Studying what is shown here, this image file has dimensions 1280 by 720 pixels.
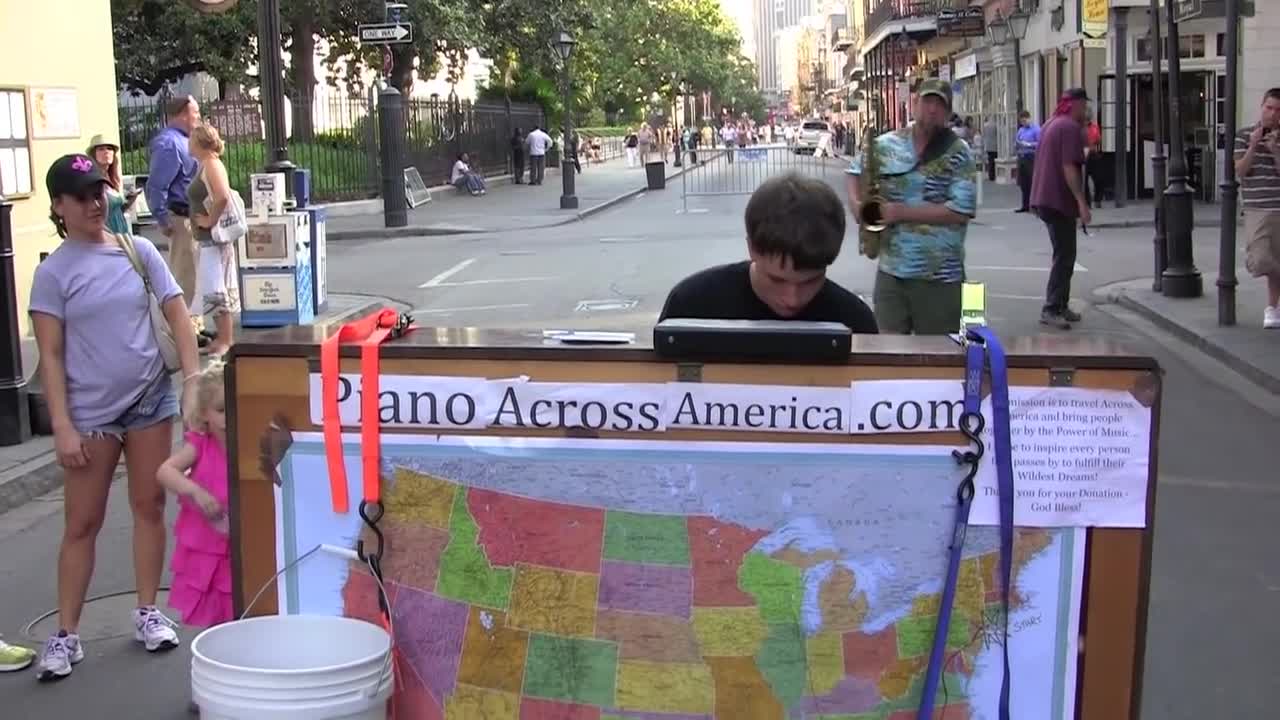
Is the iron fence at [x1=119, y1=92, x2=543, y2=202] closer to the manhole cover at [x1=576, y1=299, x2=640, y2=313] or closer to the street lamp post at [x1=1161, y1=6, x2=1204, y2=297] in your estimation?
the manhole cover at [x1=576, y1=299, x2=640, y2=313]

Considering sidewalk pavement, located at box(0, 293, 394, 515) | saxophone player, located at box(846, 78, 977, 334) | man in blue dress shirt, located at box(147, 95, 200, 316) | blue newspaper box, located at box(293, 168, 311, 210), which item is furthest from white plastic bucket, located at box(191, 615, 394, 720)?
blue newspaper box, located at box(293, 168, 311, 210)

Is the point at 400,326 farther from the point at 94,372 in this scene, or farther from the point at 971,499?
the point at 94,372

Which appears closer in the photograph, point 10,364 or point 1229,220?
point 10,364

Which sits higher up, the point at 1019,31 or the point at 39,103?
the point at 1019,31

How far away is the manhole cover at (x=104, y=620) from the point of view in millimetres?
5746

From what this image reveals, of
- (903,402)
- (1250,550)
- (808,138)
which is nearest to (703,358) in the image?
(903,402)

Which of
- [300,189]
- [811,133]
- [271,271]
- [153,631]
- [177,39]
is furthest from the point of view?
[811,133]

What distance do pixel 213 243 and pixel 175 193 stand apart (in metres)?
1.13

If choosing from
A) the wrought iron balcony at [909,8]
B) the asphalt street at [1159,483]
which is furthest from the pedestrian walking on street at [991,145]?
the asphalt street at [1159,483]

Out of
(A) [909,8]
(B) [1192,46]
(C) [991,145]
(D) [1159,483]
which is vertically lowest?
(D) [1159,483]

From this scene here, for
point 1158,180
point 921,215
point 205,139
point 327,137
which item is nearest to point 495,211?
point 327,137

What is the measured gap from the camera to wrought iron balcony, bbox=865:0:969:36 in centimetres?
4479

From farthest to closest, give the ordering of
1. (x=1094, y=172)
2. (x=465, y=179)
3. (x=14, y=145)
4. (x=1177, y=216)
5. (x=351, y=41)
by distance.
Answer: (x=465, y=179), (x=351, y=41), (x=1094, y=172), (x=1177, y=216), (x=14, y=145)

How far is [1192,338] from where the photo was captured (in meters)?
12.0
